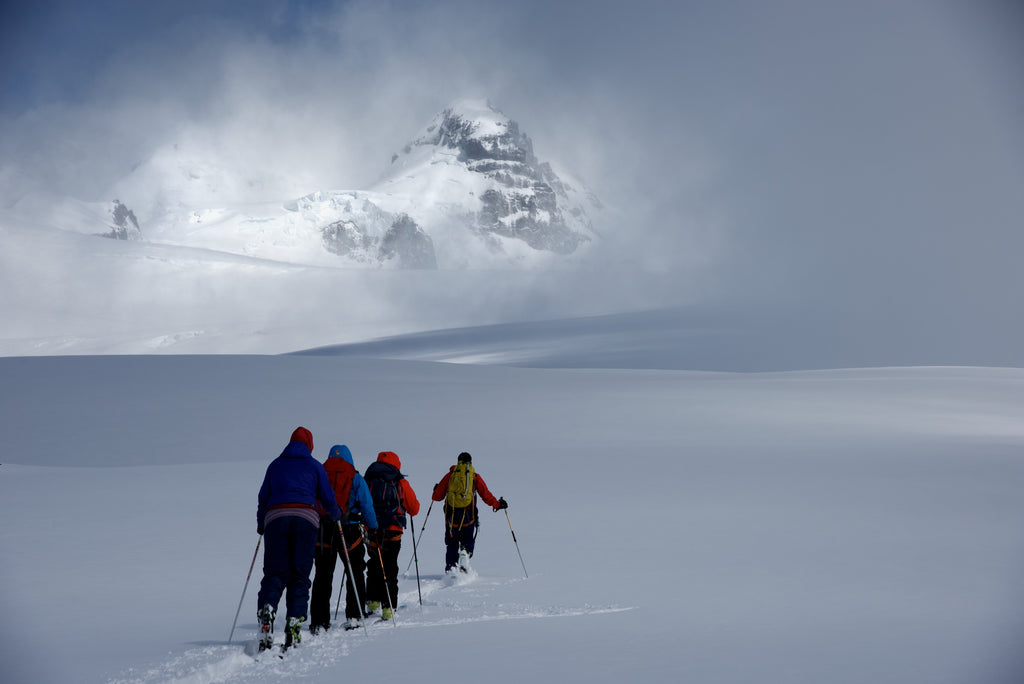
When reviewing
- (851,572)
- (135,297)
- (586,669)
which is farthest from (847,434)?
(135,297)

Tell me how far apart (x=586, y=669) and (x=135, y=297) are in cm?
9483

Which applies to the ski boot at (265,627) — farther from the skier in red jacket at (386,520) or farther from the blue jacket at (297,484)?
the skier in red jacket at (386,520)

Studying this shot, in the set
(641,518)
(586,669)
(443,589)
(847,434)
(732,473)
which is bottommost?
(586,669)

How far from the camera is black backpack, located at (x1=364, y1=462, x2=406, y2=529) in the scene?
7430mm

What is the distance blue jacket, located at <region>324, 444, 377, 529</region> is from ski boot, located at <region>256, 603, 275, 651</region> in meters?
1.18

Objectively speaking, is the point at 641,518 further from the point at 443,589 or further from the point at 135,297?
the point at 135,297

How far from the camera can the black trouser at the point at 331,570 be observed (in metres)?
6.79

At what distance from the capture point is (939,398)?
25.2 meters

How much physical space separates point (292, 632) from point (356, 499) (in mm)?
1202

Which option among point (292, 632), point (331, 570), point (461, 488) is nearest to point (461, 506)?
point (461, 488)

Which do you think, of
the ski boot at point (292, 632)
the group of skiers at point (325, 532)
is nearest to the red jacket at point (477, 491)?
the group of skiers at point (325, 532)

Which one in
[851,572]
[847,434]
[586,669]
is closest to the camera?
[586,669]

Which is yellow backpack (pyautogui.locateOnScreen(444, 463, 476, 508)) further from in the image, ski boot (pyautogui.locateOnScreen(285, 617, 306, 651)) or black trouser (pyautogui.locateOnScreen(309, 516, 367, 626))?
ski boot (pyautogui.locateOnScreen(285, 617, 306, 651))

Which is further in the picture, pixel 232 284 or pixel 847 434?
pixel 232 284
